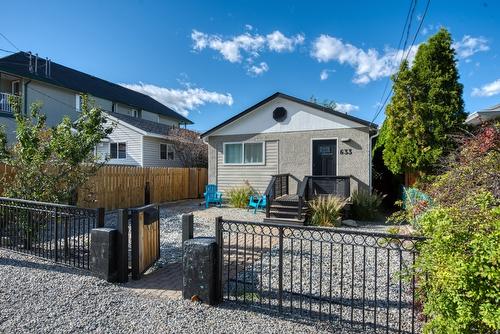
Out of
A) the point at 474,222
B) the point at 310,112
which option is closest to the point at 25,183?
the point at 474,222

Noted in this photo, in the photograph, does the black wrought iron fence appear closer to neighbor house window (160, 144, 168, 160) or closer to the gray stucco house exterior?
the gray stucco house exterior

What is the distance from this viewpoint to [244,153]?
13867mm

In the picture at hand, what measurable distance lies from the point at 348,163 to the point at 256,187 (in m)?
4.20

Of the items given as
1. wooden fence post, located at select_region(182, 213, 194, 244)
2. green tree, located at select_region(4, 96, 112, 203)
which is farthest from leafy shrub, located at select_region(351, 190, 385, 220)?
green tree, located at select_region(4, 96, 112, 203)

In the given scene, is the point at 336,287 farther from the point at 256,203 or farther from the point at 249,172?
the point at 249,172

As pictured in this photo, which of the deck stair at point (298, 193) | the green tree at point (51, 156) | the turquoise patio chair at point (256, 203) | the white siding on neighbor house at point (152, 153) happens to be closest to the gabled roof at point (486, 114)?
the deck stair at point (298, 193)

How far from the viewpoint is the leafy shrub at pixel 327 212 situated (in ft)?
30.5

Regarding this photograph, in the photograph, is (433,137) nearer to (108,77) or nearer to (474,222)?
(474,222)

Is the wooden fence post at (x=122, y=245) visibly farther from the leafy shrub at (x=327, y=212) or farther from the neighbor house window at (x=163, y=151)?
the neighbor house window at (x=163, y=151)

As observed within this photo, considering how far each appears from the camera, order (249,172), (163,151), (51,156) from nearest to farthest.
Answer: (51,156)
(249,172)
(163,151)

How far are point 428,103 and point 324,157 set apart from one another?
4242 mm

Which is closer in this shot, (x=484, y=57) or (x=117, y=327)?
(x=117, y=327)

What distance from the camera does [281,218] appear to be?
9.83 metres

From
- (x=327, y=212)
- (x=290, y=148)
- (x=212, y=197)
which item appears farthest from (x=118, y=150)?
(x=327, y=212)
